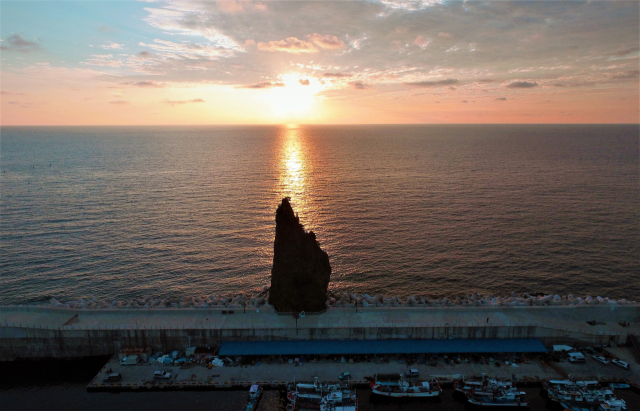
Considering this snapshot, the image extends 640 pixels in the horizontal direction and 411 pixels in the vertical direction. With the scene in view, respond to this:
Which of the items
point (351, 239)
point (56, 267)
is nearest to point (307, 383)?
point (351, 239)

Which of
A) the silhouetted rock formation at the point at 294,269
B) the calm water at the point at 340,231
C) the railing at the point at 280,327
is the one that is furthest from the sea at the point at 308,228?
the silhouetted rock formation at the point at 294,269

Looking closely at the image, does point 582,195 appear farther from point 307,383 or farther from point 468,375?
point 307,383

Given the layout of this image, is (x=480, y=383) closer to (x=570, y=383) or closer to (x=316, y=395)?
(x=570, y=383)

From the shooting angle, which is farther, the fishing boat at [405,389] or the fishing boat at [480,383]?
the fishing boat at [480,383]

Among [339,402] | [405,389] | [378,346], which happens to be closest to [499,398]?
[405,389]

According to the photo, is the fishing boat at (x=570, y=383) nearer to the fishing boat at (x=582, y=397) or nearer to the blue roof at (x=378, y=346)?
the fishing boat at (x=582, y=397)

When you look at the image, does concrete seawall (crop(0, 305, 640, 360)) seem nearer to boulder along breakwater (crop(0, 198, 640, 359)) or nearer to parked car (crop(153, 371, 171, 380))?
boulder along breakwater (crop(0, 198, 640, 359))

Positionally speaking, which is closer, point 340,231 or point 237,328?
point 237,328
